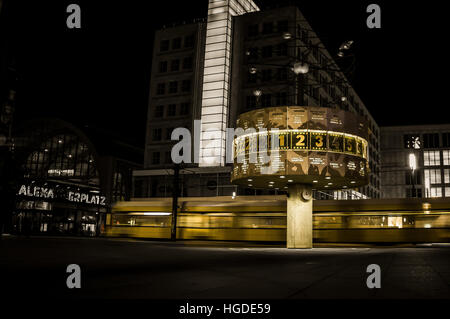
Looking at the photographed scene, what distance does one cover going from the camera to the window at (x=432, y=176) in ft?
325

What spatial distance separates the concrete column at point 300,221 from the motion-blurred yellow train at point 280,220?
2737 mm

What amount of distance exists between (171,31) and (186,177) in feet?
78.4

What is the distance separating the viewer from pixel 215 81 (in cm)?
6019

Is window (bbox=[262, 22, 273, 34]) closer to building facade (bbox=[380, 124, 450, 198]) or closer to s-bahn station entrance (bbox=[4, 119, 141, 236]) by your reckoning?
s-bahn station entrance (bbox=[4, 119, 141, 236])

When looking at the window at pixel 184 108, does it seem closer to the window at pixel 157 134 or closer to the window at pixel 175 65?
the window at pixel 157 134

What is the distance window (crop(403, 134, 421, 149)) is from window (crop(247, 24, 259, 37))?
60.4 meters

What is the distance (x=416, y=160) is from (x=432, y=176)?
198 inches

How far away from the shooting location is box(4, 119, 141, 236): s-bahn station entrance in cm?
5966

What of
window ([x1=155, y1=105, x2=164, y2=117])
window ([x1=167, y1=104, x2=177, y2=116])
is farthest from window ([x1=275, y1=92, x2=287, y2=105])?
window ([x1=155, y1=105, x2=164, y2=117])

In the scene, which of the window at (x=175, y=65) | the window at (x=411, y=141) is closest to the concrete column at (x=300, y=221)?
the window at (x=175, y=65)

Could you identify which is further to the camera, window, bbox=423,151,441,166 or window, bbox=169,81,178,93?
window, bbox=423,151,441,166

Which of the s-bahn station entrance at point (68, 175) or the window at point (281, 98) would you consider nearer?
the window at point (281, 98)

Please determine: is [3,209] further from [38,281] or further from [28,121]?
[28,121]

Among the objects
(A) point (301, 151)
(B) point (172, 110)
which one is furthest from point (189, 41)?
(A) point (301, 151)
